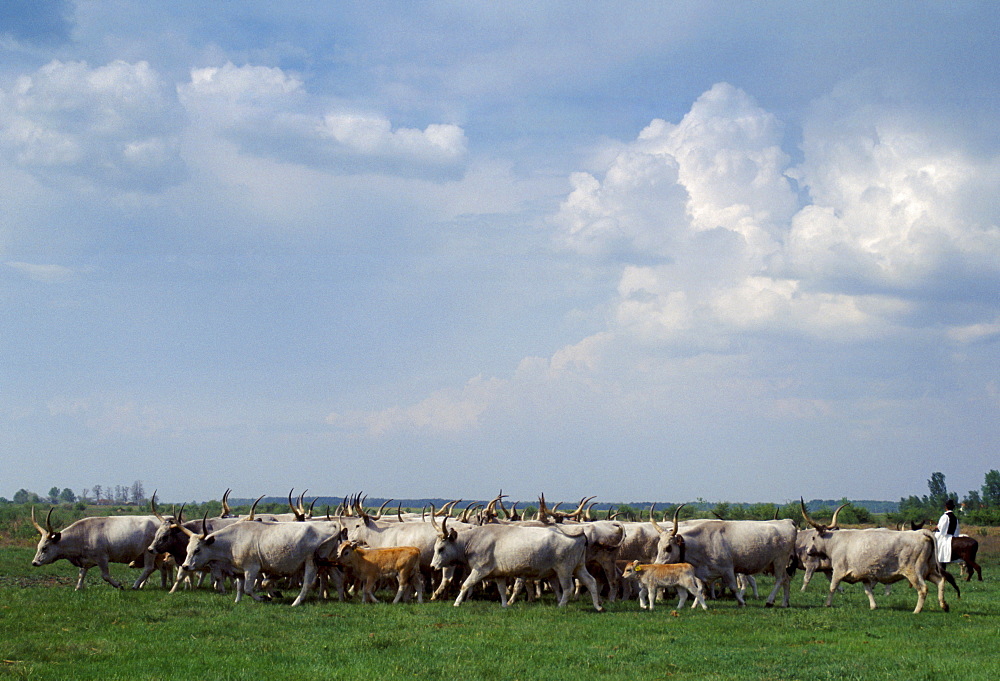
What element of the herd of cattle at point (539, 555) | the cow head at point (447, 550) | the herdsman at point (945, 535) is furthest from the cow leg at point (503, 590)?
the herdsman at point (945, 535)

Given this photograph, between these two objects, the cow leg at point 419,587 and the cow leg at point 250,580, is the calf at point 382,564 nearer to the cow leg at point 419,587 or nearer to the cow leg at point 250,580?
the cow leg at point 419,587

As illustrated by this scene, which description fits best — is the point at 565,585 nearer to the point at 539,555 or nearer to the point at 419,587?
the point at 539,555

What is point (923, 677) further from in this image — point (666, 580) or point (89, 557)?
point (89, 557)

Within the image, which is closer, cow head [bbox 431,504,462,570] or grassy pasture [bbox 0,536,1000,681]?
grassy pasture [bbox 0,536,1000,681]

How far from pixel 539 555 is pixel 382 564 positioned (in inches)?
146

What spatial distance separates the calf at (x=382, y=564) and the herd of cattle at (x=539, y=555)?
0.02m

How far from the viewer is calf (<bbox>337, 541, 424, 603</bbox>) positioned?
753 inches

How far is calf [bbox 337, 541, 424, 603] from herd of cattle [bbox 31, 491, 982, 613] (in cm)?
2

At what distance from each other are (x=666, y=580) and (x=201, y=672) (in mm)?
10076

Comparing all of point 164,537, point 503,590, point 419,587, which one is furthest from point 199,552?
point 503,590

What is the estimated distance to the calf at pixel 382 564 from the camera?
19.1 meters

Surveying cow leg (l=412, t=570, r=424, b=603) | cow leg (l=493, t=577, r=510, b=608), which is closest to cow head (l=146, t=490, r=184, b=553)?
cow leg (l=412, t=570, r=424, b=603)

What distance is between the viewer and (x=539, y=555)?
59.5 ft

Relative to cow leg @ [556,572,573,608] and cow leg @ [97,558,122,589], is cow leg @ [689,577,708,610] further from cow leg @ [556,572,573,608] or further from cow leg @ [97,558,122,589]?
cow leg @ [97,558,122,589]
